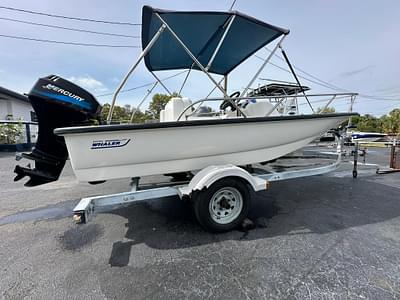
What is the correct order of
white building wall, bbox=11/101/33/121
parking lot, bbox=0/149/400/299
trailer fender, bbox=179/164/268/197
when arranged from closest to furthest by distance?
parking lot, bbox=0/149/400/299 < trailer fender, bbox=179/164/268/197 < white building wall, bbox=11/101/33/121

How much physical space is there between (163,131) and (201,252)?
139 centimetres

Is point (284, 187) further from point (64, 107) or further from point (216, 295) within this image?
point (64, 107)

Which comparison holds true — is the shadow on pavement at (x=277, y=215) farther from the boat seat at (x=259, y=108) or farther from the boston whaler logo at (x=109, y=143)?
the boat seat at (x=259, y=108)

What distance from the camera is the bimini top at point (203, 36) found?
2.80 meters

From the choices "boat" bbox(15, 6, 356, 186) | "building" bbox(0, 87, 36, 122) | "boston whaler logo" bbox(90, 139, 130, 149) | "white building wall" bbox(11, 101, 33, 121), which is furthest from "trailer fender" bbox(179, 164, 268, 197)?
"white building wall" bbox(11, 101, 33, 121)

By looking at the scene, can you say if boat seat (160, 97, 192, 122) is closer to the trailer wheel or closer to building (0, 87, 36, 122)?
the trailer wheel

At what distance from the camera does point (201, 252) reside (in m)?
2.24

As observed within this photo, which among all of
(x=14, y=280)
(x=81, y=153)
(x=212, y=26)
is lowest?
(x=14, y=280)

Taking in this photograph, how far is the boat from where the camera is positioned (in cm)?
245

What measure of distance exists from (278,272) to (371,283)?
719 millimetres

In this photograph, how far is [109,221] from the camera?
3.03 meters

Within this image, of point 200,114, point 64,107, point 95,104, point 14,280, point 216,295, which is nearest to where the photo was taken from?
point 216,295

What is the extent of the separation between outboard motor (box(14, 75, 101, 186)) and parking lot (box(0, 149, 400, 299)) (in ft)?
2.67

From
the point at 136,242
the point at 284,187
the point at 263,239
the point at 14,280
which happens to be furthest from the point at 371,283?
the point at 14,280
